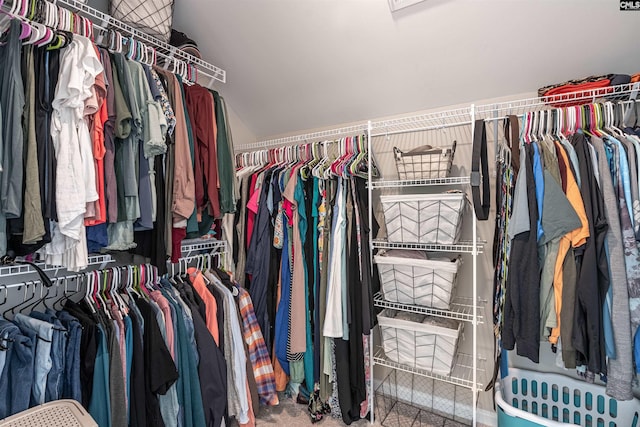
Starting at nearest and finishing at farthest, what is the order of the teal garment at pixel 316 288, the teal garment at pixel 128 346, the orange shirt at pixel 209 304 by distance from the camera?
the teal garment at pixel 128 346 → the orange shirt at pixel 209 304 → the teal garment at pixel 316 288

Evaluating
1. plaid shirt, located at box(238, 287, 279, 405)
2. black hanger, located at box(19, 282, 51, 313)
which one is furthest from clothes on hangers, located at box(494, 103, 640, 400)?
black hanger, located at box(19, 282, 51, 313)

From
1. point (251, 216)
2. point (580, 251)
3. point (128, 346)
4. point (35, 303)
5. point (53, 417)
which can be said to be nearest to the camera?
point (53, 417)

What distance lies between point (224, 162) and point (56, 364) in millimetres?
1013

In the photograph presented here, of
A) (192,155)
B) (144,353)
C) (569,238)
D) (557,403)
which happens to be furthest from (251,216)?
(557,403)

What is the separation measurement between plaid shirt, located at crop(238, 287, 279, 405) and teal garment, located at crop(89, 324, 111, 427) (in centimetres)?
73

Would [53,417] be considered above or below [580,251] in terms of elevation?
below

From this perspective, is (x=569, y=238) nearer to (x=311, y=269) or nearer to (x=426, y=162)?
(x=426, y=162)

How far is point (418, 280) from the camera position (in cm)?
162

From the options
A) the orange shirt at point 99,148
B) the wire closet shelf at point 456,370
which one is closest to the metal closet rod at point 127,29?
the orange shirt at point 99,148

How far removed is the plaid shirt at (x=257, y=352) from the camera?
186 centimetres

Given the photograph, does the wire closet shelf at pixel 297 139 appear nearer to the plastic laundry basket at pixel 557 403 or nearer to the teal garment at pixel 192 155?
the teal garment at pixel 192 155

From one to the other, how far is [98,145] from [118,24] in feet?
2.42

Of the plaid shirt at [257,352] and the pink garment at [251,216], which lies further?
the pink garment at [251,216]

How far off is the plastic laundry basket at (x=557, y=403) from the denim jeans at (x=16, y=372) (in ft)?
6.07
